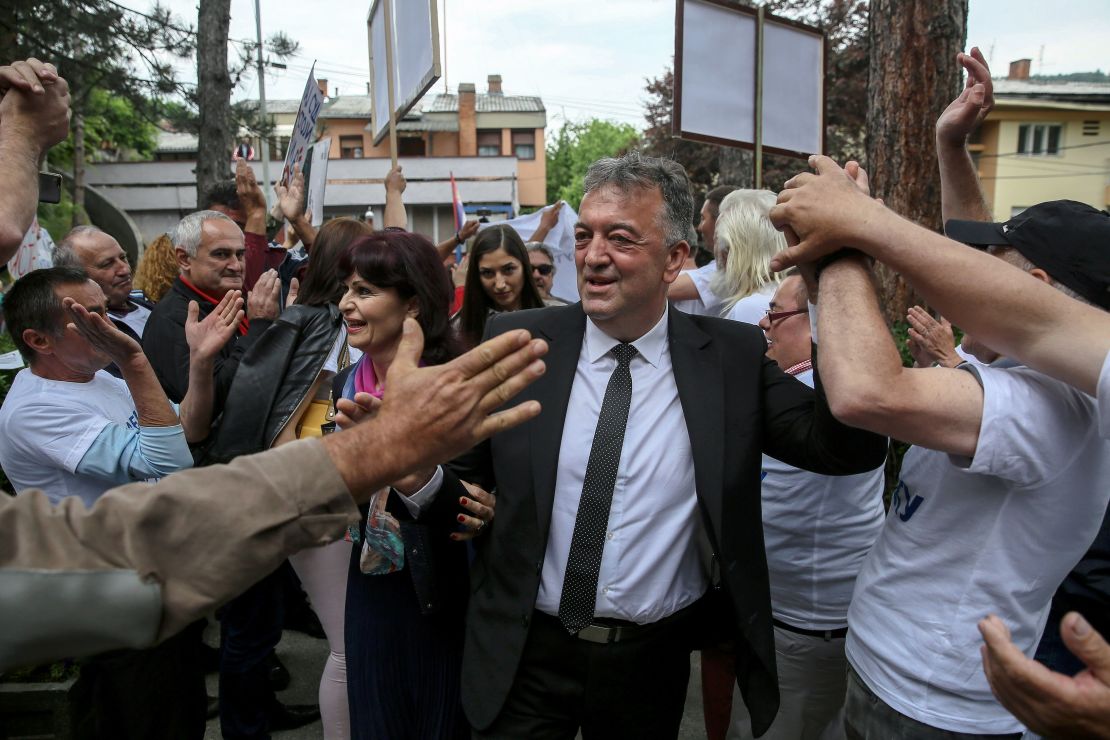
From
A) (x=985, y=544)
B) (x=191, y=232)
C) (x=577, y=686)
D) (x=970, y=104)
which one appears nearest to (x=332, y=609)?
(x=577, y=686)

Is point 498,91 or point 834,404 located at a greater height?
point 498,91

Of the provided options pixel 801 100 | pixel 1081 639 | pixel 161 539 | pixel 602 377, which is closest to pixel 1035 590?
pixel 1081 639

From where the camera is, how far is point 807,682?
2795 mm

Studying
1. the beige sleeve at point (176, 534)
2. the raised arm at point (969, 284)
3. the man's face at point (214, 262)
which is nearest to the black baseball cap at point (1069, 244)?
the raised arm at point (969, 284)

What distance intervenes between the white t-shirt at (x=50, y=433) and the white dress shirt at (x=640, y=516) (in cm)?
161

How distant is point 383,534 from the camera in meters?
2.55

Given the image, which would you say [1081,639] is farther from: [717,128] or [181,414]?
[717,128]

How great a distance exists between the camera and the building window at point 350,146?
4559 cm

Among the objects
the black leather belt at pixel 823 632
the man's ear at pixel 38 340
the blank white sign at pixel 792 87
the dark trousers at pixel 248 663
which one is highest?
the blank white sign at pixel 792 87

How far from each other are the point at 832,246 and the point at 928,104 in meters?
3.98

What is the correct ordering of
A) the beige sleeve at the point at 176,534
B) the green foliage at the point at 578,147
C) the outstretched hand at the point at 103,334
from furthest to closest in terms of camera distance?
the green foliage at the point at 578,147 → the outstretched hand at the point at 103,334 → the beige sleeve at the point at 176,534

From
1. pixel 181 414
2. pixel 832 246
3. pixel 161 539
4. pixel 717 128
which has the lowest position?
pixel 181 414

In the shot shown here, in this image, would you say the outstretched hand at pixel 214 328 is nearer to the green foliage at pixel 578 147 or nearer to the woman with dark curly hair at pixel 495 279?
the woman with dark curly hair at pixel 495 279

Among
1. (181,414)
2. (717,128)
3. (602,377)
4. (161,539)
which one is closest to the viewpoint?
(161,539)
